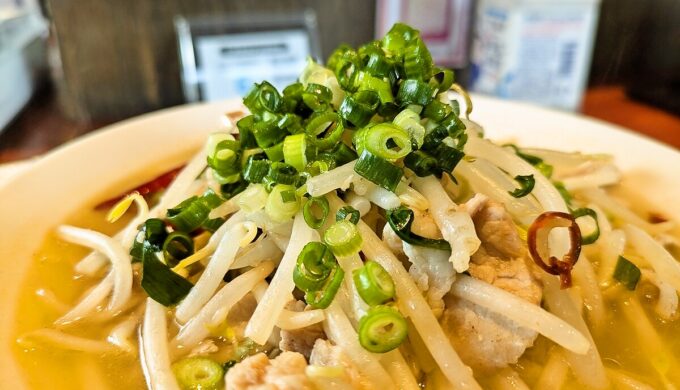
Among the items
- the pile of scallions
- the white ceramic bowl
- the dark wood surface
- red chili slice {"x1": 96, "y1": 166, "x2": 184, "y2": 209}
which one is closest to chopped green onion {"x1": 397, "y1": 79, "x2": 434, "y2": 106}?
the pile of scallions

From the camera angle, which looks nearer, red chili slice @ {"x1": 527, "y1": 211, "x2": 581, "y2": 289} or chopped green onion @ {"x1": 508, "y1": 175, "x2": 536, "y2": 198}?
red chili slice @ {"x1": 527, "y1": 211, "x2": 581, "y2": 289}

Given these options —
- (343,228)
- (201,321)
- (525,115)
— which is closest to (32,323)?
(201,321)

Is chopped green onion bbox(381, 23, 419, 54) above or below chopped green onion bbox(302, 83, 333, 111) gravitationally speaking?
above

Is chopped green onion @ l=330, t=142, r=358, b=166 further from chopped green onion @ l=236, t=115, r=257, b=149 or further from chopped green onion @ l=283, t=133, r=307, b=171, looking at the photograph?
chopped green onion @ l=236, t=115, r=257, b=149

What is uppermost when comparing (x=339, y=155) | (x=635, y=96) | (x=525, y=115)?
(x=339, y=155)

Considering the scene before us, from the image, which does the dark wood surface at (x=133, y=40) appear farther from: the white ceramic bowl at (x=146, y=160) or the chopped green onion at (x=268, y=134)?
the chopped green onion at (x=268, y=134)

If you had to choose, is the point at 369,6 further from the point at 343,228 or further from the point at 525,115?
the point at 343,228

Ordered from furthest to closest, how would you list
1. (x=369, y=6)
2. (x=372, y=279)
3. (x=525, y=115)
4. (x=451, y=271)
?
(x=369, y=6)
(x=525, y=115)
(x=451, y=271)
(x=372, y=279)
